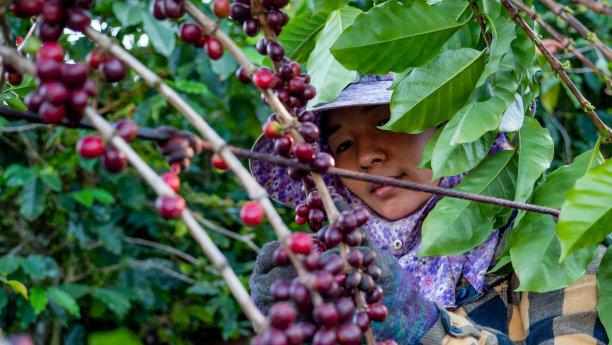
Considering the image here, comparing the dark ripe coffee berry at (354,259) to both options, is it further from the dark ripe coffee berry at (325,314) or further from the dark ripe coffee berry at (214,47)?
the dark ripe coffee berry at (214,47)

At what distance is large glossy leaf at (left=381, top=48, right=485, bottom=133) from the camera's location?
85 cm

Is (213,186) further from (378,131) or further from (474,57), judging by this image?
(474,57)

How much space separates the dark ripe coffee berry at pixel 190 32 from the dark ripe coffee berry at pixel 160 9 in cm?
2

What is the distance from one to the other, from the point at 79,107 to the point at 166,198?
3.9 inches

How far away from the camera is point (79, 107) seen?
0.45m

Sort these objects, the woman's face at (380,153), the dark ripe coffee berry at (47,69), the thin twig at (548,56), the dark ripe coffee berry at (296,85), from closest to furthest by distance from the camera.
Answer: the dark ripe coffee berry at (47,69)
the dark ripe coffee berry at (296,85)
the thin twig at (548,56)
the woman's face at (380,153)

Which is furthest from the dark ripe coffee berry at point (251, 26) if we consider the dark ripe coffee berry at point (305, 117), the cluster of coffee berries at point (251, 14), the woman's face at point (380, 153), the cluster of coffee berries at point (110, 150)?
the woman's face at point (380, 153)

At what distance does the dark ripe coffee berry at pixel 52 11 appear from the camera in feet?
1.58

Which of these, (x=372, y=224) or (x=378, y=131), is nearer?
(x=378, y=131)

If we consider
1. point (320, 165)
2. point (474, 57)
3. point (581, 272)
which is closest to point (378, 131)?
point (474, 57)

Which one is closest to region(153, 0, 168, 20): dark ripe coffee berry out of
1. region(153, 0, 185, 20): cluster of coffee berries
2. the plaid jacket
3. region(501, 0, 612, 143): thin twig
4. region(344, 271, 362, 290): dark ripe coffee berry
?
region(153, 0, 185, 20): cluster of coffee berries

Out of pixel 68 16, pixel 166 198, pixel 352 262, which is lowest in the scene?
pixel 352 262

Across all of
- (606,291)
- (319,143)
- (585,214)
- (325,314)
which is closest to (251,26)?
(325,314)

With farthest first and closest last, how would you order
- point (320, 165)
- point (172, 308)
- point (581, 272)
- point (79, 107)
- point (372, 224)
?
point (172, 308)
point (372, 224)
point (581, 272)
point (320, 165)
point (79, 107)
